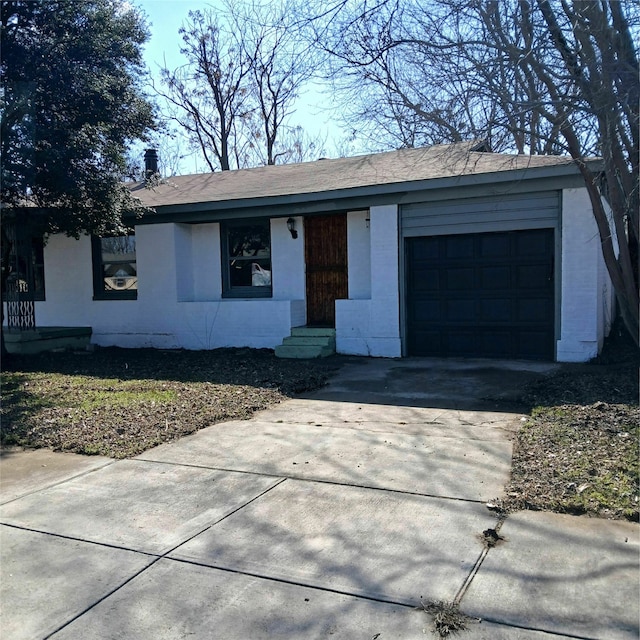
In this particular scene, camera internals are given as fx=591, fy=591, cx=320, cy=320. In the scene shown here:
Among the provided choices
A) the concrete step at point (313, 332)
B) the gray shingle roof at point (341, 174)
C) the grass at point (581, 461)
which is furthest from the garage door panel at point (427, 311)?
the grass at point (581, 461)

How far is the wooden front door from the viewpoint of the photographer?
12039mm

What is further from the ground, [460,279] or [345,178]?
[345,178]

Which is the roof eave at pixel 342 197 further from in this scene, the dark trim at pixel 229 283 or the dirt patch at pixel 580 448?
the dirt patch at pixel 580 448

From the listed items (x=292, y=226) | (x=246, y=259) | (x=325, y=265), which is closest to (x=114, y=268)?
(x=246, y=259)

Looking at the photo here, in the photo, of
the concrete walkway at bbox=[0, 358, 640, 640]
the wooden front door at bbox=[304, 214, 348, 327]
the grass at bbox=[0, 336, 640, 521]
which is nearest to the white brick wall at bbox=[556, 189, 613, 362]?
the grass at bbox=[0, 336, 640, 521]

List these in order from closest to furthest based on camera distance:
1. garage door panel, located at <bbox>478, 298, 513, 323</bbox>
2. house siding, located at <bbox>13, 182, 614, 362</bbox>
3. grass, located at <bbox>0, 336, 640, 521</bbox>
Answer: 1. grass, located at <bbox>0, 336, 640, 521</bbox>
2. house siding, located at <bbox>13, 182, 614, 362</bbox>
3. garage door panel, located at <bbox>478, 298, 513, 323</bbox>

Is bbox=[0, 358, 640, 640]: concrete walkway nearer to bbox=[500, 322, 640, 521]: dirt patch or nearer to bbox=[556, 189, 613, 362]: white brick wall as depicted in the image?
bbox=[500, 322, 640, 521]: dirt patch

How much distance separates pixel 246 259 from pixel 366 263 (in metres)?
2.85

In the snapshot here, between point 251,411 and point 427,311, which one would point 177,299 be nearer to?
point 427,311

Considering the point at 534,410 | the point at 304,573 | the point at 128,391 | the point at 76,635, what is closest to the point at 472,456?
the point at 534,410

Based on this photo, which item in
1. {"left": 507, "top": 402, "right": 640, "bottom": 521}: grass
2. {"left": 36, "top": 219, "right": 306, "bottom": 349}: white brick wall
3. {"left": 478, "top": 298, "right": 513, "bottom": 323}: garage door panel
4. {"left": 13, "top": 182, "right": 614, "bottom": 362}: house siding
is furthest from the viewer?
{"left": 36, "top": 219, "right": 306, "bottom": 349}: white brick wall

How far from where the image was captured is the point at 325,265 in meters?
12.2

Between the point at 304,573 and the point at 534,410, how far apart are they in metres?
4.08

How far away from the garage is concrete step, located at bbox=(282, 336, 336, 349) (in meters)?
1.47
